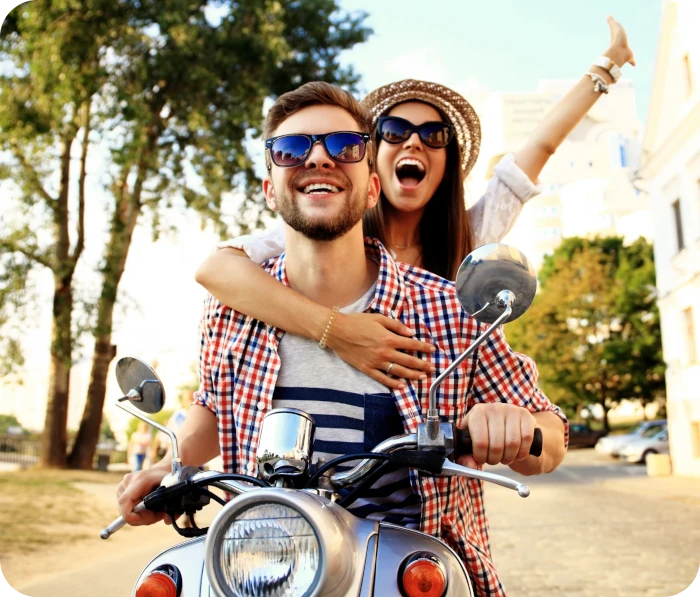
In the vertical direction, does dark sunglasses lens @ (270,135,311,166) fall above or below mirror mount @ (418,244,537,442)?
above

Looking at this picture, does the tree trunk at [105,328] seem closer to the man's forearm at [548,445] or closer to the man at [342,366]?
the man at [342,366]

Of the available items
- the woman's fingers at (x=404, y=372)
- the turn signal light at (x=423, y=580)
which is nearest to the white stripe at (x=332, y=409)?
the woman's fingers at (x=404, y=372)

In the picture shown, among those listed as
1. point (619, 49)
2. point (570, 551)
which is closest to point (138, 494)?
point (619, 49)

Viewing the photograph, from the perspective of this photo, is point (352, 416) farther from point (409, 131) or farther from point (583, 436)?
point (583, 436)

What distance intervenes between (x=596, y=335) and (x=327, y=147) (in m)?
34.7

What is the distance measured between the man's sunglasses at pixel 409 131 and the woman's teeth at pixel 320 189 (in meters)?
1.18

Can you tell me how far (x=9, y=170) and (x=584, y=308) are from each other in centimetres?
2607

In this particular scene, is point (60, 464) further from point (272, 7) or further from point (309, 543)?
point (309, 543)

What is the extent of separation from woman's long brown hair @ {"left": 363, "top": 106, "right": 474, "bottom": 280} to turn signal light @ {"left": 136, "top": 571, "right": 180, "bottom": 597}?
157 centimetres

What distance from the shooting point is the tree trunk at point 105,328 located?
15453 mm

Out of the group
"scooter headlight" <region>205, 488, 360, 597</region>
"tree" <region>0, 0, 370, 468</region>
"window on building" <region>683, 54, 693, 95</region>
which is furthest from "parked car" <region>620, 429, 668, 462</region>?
"scooter headlight" <region>205, 488, 360, 597</region>

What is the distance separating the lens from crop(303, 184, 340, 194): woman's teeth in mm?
1782

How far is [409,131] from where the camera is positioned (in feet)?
9.55

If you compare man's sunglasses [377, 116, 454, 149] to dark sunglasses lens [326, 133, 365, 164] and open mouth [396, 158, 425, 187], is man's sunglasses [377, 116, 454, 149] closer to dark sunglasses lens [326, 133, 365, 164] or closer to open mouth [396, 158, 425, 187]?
open mouth [396, 158, 425, 187]
